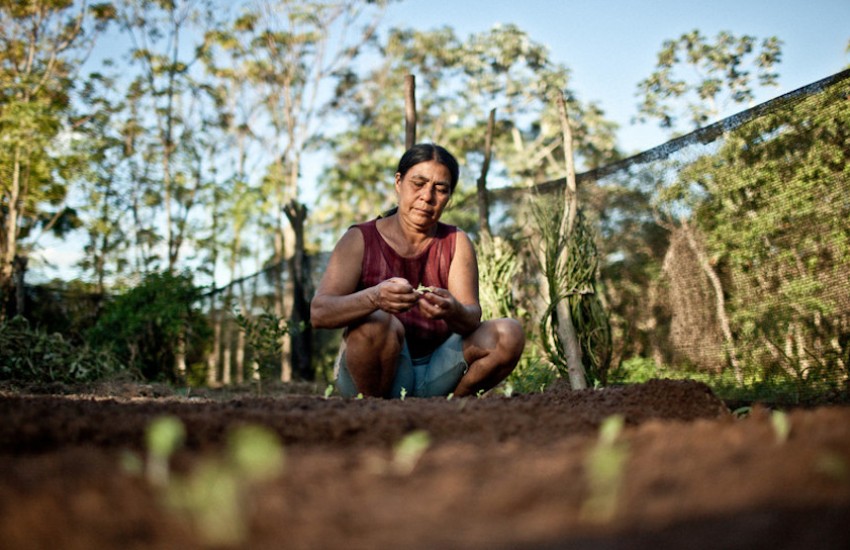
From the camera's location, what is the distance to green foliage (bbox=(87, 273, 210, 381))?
7727mm

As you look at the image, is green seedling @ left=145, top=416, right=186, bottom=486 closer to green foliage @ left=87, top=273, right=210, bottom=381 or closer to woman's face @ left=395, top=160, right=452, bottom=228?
woman's face @ left=395, top=160, right=452, bottom=228

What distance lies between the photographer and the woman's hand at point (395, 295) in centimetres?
233

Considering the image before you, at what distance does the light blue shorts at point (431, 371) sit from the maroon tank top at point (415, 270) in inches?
2.5

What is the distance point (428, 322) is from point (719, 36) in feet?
46.9

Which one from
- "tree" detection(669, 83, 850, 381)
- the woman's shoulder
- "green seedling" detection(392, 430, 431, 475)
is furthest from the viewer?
"tree" detection(669, 83, 850, 381)

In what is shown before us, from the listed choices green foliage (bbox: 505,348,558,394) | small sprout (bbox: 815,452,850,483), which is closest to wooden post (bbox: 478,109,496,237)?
green foliage (bbox: 505,348,558,394)

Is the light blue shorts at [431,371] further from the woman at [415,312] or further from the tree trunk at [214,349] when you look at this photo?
the tree trunk at [214,349]

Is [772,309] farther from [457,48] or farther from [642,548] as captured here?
[457,48]

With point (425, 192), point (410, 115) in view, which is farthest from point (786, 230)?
point (410, 115)

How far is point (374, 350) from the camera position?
103 inches

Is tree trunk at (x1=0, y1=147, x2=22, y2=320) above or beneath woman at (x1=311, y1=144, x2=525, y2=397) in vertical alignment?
above

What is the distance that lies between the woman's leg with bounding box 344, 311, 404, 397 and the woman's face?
1.67 ft

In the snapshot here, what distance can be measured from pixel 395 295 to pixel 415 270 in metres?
0.64

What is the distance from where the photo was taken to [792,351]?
413 cm
